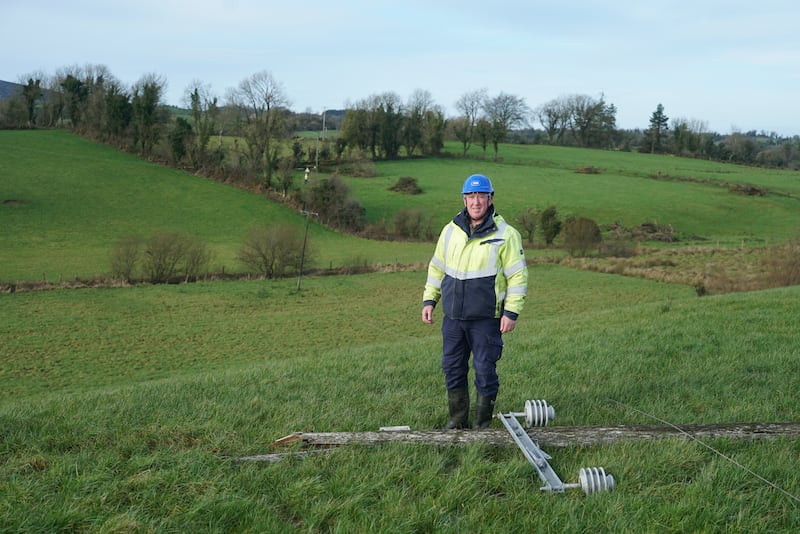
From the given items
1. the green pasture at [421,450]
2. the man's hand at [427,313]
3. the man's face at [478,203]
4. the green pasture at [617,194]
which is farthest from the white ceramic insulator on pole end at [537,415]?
the green pasture at [617,194]

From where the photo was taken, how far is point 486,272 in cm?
564

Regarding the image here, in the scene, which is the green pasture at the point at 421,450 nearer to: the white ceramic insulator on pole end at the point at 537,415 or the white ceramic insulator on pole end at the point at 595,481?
the white ceramic insulator on pole end at the point at 595,481

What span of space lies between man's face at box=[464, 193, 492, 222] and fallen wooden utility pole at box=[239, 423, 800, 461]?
198cm


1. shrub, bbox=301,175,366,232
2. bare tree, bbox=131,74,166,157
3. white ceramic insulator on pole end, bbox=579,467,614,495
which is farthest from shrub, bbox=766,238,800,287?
bare tree, bbox=131,74,166,157

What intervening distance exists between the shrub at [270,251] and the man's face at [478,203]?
37873mm

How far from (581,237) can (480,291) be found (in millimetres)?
50303

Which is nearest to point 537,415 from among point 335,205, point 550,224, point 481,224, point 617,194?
point 481,224

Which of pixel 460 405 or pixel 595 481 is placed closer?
pixel 595 481

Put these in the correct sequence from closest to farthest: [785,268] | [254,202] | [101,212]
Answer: [785,268] < [101,212] < [254,202]

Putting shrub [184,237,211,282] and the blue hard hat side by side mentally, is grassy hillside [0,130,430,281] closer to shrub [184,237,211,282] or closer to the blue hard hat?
shrub [184,237,211,282]

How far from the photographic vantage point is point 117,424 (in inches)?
215

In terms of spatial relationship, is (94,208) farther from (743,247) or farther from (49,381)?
(743,247)

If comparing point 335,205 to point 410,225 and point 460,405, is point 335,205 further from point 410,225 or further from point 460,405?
point 460,405

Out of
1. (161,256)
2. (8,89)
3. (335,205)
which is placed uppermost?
(8,89)
